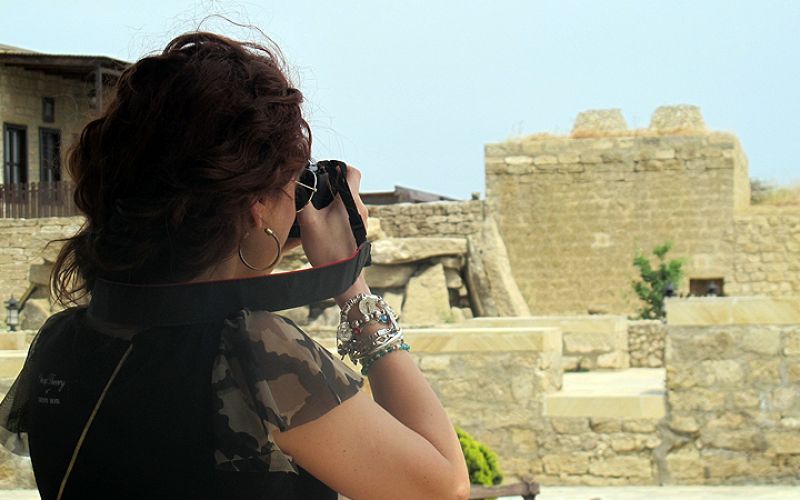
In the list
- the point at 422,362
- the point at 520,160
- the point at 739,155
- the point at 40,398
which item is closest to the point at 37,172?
the point at 520,160

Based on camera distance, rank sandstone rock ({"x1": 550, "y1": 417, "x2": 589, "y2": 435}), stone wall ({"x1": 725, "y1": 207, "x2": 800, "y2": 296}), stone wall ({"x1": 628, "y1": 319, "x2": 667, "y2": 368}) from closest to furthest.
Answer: sandstone rock ({"x1": 550, "y1": 417, "x2": 589, "y2": 435}), stone wall ({"x1": 628, "y1": 319, "x2": 667, "y2": 368}), stone wall ({"x1": 725, "y1": 207, "x2": 800, "y2": 296})

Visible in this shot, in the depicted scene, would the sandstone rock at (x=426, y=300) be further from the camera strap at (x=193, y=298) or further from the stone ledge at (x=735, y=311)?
the camera strap at (x=193, y=298)

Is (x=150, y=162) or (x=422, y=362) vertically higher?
(x=150, y=162)

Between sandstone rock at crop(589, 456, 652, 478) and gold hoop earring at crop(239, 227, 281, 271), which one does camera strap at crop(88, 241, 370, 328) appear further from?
sandstone rock at crop(589, 456, 652, 478)

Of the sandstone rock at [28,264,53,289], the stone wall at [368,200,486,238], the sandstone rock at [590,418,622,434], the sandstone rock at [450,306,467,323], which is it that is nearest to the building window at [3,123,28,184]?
the stone wall at [368,200,486,238]

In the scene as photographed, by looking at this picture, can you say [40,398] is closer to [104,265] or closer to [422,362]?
[104,265]

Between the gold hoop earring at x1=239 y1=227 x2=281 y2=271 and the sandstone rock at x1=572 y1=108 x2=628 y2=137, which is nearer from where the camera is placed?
the gold hoop earring at x1=239 y1=227 x2=281 y2=271

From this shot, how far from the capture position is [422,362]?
302 inches

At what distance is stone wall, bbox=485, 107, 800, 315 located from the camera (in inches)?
764

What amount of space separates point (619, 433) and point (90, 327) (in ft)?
21.5

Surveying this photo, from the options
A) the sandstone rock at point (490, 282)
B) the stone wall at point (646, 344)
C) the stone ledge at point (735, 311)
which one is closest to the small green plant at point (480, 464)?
the stone ledge at point (735, 311)

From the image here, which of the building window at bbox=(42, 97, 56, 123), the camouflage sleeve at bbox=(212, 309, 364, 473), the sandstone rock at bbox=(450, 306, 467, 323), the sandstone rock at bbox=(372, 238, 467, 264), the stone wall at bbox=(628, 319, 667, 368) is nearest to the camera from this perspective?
the camouflage sleeve at bbox=(212, 309, 364, 473)

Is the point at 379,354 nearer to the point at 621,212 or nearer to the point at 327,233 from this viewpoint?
the point at 327,233

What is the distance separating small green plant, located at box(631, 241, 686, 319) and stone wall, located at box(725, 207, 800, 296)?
1.09 meters
